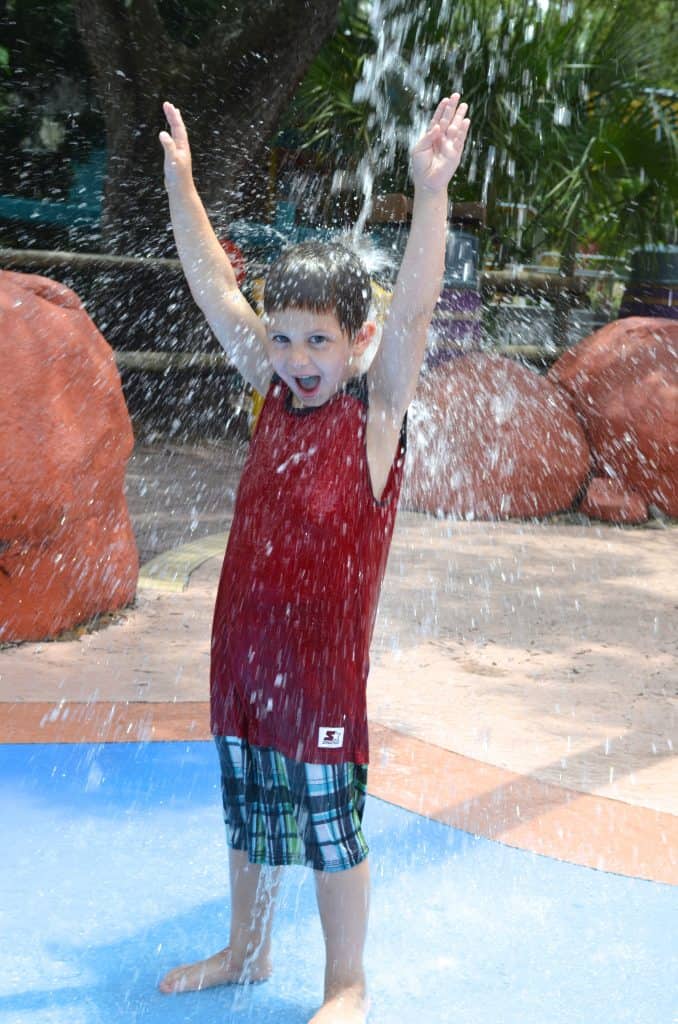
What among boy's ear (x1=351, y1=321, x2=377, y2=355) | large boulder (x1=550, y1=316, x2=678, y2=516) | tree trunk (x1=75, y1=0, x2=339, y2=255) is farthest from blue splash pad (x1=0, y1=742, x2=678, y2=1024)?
tree trunk (x1=75, y1=0, x2=339, y2=255)

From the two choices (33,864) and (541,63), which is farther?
(541,63)

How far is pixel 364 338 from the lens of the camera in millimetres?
2158

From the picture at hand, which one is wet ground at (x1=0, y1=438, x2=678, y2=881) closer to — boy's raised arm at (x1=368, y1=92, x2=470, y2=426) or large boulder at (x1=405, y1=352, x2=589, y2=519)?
large boulder at (x1=405, y1=352, x2=589, y2=519)

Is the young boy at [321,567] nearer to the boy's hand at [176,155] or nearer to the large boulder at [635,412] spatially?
the boy's hand at [176,155]

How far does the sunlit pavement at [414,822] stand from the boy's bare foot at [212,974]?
0.02m

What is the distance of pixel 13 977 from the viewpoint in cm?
223

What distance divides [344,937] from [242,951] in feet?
0.91

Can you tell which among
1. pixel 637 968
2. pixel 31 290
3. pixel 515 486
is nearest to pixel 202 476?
pixel 515 486

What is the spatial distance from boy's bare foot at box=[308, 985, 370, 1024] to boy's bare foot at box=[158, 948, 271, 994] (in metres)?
0.19

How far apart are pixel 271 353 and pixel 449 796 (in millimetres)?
1480

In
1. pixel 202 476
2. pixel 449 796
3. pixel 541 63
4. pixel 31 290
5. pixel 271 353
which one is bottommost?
pixel 202 476

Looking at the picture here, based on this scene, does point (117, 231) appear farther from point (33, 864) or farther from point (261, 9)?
point (33, 864)

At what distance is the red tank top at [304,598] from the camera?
2.02 m

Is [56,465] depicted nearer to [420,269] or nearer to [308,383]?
[308,383]
